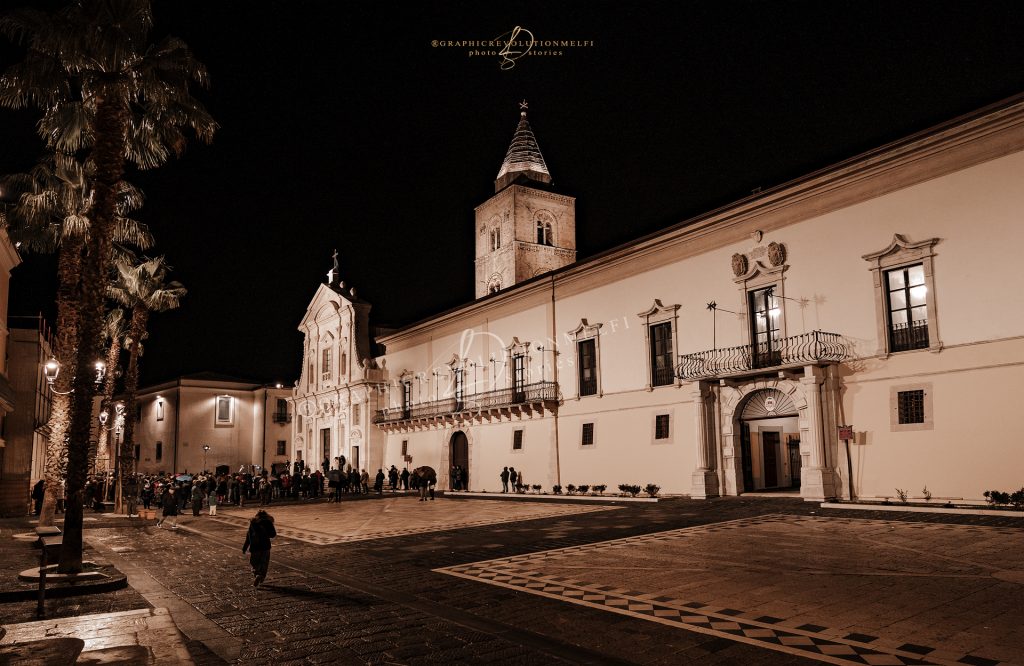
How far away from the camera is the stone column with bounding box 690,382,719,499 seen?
23.8 metres

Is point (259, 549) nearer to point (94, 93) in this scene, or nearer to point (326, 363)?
point (94, 93)

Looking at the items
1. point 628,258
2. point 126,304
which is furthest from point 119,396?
point 628,258

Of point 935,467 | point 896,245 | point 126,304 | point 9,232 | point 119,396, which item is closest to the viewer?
point 935,467

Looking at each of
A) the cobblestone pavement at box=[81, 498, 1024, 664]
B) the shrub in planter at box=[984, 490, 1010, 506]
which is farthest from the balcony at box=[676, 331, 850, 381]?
the cobblestone pavement at box=[81, 498, 1024, 664]

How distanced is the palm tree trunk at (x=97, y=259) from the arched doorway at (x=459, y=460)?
26.5 m

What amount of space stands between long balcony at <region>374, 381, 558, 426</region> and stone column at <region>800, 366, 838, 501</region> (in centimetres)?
1284

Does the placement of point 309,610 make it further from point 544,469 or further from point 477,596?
point 544,469

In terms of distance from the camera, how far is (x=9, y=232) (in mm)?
21047

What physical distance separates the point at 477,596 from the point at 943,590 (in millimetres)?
5696

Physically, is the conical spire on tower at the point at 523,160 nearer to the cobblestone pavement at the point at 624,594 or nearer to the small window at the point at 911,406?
the small window at the point at 911,406

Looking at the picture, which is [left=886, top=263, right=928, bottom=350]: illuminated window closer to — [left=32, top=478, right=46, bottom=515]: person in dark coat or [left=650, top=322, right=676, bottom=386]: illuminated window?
[left=650, top=322, right=676, bottom=386]: illuminated window

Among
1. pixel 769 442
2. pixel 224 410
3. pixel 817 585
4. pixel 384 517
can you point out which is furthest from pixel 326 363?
pixel 817 585

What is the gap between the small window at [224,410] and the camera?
65.9 meters

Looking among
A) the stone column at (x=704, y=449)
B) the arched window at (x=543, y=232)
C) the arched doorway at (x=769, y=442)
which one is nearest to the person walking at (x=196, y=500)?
the stone column at (x=704, y=449)
